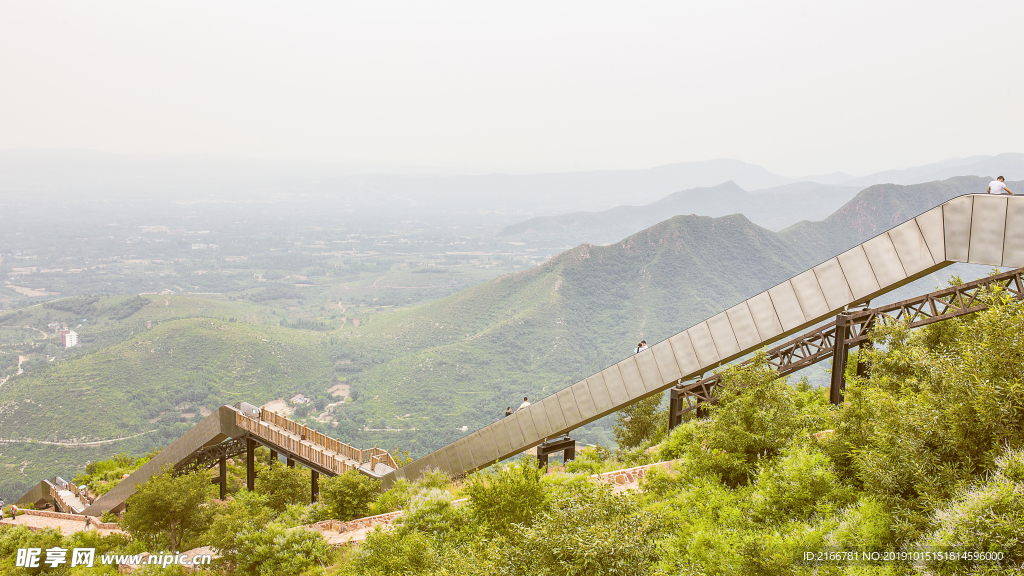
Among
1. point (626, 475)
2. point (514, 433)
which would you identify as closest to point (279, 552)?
point (514, 433)

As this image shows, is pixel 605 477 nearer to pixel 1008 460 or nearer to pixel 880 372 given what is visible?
pixel 880 372

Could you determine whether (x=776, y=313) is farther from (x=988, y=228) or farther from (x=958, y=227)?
(x=988, y=228)

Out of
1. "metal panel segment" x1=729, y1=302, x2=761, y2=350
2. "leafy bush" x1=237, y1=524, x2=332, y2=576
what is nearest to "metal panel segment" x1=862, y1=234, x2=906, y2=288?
"metal panel segment" x1=729, y1=302, x2=761, y2=350

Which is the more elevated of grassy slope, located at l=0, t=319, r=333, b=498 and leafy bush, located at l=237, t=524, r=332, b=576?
leafy bush, located at l=237, t=524, r=332, b=576

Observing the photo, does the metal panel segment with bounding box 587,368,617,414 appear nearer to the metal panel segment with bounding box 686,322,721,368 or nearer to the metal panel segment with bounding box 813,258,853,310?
the metal panel segment with bounding box 686,322,721,368

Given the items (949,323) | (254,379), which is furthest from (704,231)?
(949,323)

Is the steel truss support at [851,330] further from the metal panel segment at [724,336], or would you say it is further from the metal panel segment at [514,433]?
the metal panel segment at [514,433]
